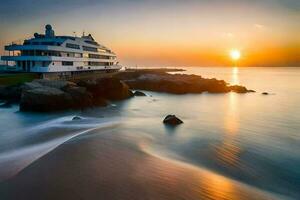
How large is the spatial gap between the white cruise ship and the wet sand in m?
42.4

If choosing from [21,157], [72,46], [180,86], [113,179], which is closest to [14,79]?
[72,46]

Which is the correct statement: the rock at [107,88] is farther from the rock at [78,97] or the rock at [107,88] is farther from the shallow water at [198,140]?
the shallow water at [198,140]

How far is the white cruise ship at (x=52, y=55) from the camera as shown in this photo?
5759 centimetres

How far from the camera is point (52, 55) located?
60469 mm

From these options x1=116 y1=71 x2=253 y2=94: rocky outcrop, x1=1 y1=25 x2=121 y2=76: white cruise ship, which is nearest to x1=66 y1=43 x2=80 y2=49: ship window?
x1=1 y1=25 x2=121 y2=76: white cruise ship

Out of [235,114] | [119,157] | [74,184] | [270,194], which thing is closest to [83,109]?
[235,114]

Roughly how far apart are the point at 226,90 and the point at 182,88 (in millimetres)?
12651

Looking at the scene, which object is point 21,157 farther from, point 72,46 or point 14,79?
point 72,46

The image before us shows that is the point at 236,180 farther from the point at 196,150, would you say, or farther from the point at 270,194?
the point at 196,150

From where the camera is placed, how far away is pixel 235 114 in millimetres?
42906

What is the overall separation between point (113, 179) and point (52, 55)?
168 feet

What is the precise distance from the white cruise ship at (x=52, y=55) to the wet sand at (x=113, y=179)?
42378 mm

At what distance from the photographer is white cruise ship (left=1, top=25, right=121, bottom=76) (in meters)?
57.6

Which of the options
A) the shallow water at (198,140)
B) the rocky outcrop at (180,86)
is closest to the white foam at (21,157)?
the shallow water at (198,140)
